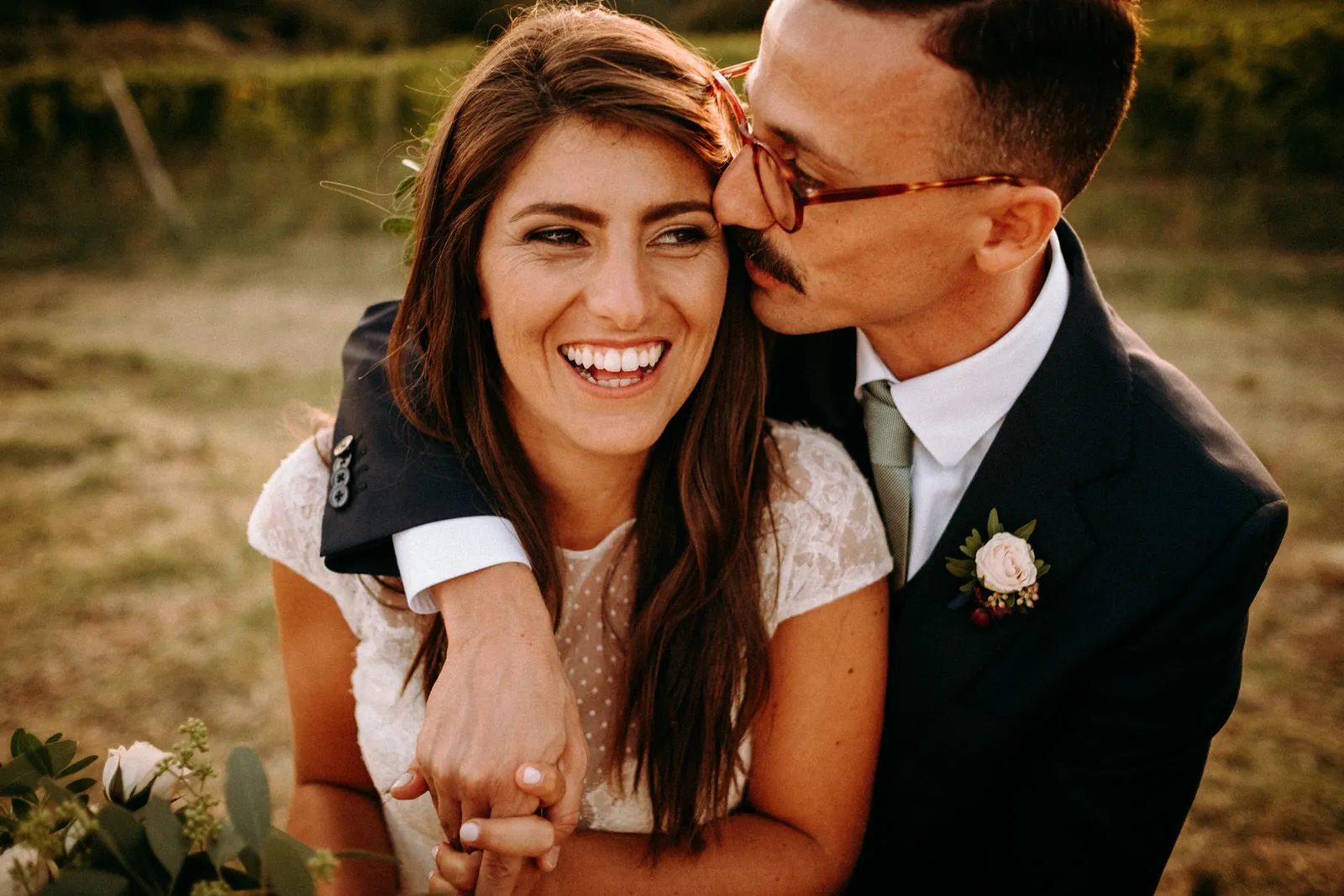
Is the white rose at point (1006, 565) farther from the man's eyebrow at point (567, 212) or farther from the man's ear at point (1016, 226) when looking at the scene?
the man's eyebrow at point (567, 212)

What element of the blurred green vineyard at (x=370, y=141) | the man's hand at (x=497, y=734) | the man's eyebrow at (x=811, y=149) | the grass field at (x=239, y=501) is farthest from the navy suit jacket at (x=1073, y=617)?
the blurred green vineyard at (x=370, y=141)

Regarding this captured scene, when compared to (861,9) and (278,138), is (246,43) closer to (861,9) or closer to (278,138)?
(278,138)

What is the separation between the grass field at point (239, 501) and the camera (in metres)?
Result: 3.77

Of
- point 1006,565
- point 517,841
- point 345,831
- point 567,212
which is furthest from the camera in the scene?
point 345,831

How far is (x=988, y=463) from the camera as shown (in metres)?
2.15

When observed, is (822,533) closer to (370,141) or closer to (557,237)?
(557,237)

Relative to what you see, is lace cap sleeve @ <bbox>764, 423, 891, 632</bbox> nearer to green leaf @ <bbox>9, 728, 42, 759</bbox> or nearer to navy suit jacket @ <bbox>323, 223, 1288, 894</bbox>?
navy suit jacket @ <bbox>323, 223, 1288, 894</bbox>

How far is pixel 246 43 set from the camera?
62.4ft

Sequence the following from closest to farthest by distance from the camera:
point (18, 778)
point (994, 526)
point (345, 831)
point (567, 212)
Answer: point (18, 778), point (567, 212), point (994, 526), point (345, 831)

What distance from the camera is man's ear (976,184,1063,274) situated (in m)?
2.16

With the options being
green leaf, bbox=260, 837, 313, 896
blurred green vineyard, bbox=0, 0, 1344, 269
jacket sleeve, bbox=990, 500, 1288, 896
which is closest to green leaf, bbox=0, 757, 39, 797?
green leaf, bbox=260, 837, 313, 896

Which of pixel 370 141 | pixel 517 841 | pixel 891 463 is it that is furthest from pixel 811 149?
pixel 370 141

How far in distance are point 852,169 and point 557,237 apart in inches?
27.6

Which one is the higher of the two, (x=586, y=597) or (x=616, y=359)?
(x=616, y=359)
